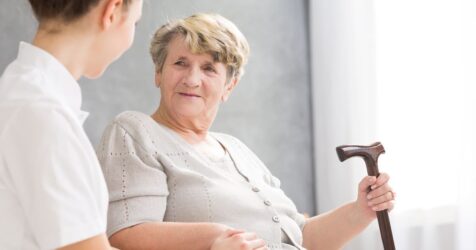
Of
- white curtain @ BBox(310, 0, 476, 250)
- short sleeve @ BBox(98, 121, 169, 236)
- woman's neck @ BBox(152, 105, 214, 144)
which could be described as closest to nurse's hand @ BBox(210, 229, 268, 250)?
short sleeve @ BBox(98, 121, 169, 236)

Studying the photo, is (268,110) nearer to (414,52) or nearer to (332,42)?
(332,42)

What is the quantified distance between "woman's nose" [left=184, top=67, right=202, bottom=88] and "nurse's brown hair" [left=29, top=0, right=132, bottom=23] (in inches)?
33.5

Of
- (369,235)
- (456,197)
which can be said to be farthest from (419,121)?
(369,235)

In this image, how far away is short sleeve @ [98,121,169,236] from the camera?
164 cm

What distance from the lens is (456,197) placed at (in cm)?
264

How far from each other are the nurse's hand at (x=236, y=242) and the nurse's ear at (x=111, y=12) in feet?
2.05

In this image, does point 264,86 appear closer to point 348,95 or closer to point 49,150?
point 348,95

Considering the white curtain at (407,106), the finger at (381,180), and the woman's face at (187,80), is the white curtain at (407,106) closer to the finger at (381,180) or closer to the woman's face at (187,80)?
the finger at (381,180)

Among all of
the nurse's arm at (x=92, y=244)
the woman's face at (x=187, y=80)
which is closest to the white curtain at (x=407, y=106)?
the woman's face at (x=187, y=80)

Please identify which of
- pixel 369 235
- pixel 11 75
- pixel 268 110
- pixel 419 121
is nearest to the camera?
pixel 11 75

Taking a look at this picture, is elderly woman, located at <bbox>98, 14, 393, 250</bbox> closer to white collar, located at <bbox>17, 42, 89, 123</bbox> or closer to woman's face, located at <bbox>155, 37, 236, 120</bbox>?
woman's face, located at <bbox>155, 37, 236, 120</bbox>

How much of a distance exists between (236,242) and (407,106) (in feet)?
4.81

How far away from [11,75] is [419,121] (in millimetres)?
2026

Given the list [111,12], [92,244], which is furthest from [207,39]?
[92,244]
